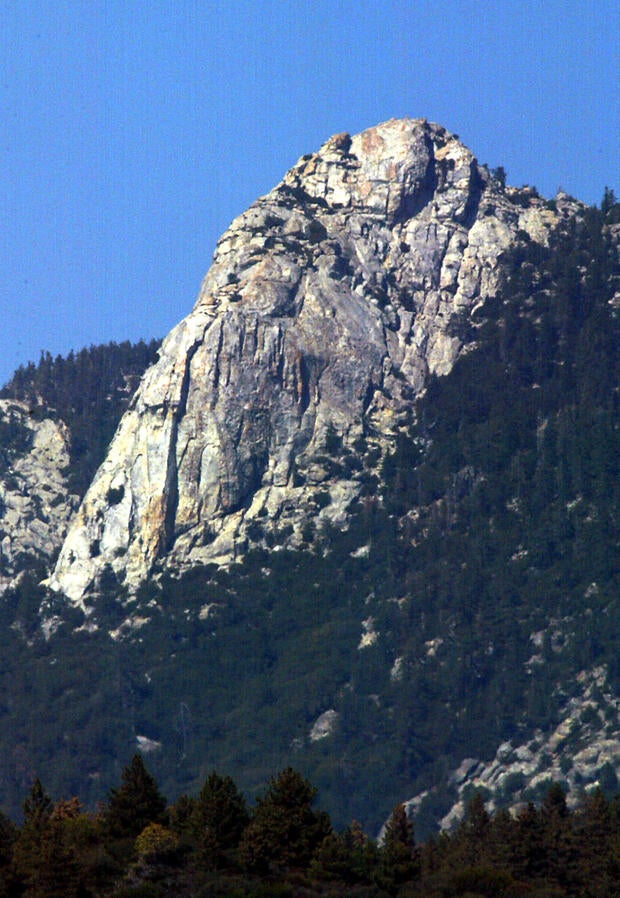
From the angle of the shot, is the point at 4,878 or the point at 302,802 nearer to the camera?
the point at 4,878

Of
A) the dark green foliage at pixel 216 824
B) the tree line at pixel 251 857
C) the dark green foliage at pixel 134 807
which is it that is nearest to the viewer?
the tree line at pixel 251 857

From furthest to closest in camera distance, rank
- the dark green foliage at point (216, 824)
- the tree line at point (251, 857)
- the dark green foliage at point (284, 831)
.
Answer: the dark green foliage at point (216, 824) → the dark green foliage at point (284, 831) → the tree line at point (251, 857)

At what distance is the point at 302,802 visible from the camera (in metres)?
130

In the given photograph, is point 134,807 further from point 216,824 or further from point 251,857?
point 251,857

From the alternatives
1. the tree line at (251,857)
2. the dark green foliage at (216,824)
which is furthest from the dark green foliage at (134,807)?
the dark green foliage at (216,824)

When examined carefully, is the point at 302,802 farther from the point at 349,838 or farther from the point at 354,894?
the point at 349,838

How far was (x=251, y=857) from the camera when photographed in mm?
123750

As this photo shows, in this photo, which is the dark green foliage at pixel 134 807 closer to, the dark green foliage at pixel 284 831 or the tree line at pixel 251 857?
the tree line at pixel 251 857

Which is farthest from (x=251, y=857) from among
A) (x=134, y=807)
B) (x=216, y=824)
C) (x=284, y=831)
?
(x=134, y=807)

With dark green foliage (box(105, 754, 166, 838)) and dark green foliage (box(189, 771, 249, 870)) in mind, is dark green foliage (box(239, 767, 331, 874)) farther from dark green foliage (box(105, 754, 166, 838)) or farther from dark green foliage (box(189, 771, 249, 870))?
dark green foliage (box(105, 754, 166, 838))

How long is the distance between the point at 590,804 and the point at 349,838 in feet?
66.3

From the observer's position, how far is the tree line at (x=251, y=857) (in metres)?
118

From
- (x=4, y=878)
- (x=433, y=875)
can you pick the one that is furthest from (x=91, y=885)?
(x=433, y=875)

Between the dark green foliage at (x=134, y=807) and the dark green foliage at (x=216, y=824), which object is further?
the dark green foliage at (x=134, y=807)
